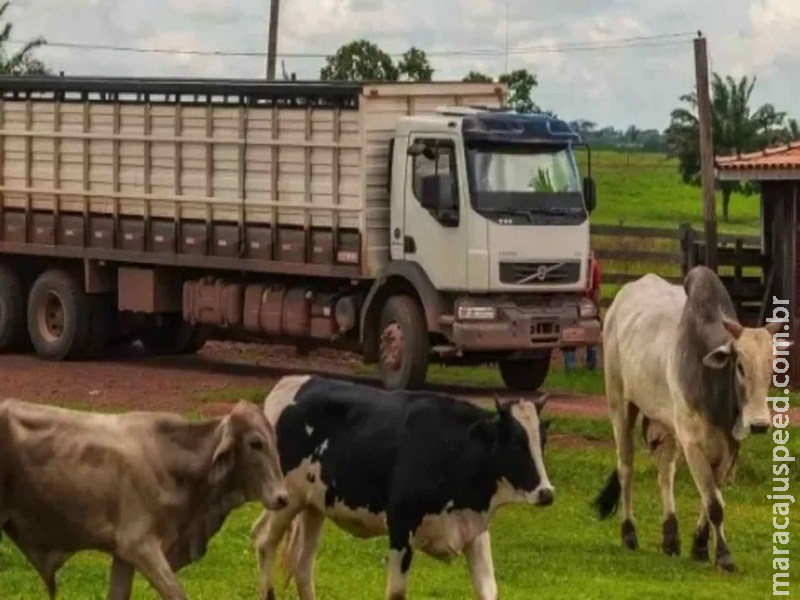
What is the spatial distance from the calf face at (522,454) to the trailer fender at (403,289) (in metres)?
13.4

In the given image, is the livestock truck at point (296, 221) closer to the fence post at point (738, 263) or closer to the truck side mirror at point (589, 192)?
the truck side mirror at point (589, 192)

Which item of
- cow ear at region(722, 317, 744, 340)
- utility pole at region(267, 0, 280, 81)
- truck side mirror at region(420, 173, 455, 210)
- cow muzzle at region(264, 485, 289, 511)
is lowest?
cow muzzle at region(264, 485, 289, 511)

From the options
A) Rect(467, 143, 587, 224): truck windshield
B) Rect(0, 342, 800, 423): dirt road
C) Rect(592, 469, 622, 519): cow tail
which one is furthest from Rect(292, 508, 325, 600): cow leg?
Rect(467, 143, 587, 224): truck windshield

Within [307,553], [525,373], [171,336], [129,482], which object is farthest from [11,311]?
[129,482]

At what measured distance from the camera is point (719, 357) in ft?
49.9

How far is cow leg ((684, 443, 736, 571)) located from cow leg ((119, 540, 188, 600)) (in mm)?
5327

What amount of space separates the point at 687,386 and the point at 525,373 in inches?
440

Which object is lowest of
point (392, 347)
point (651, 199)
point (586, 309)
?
point (392, 347)

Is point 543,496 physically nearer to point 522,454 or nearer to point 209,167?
point 522,454

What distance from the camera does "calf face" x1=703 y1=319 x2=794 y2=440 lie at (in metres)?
14.9

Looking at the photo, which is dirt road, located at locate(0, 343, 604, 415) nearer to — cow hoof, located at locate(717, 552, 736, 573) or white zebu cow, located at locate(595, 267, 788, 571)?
white zebu cow, located at locate(595, 267, 788, 571)

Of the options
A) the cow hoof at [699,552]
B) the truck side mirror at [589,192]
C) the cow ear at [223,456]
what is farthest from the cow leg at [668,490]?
the truck side mirror at [589,192]

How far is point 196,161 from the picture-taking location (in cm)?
2831

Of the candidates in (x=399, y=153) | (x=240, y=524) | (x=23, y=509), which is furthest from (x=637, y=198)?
(x=23, y=509)
